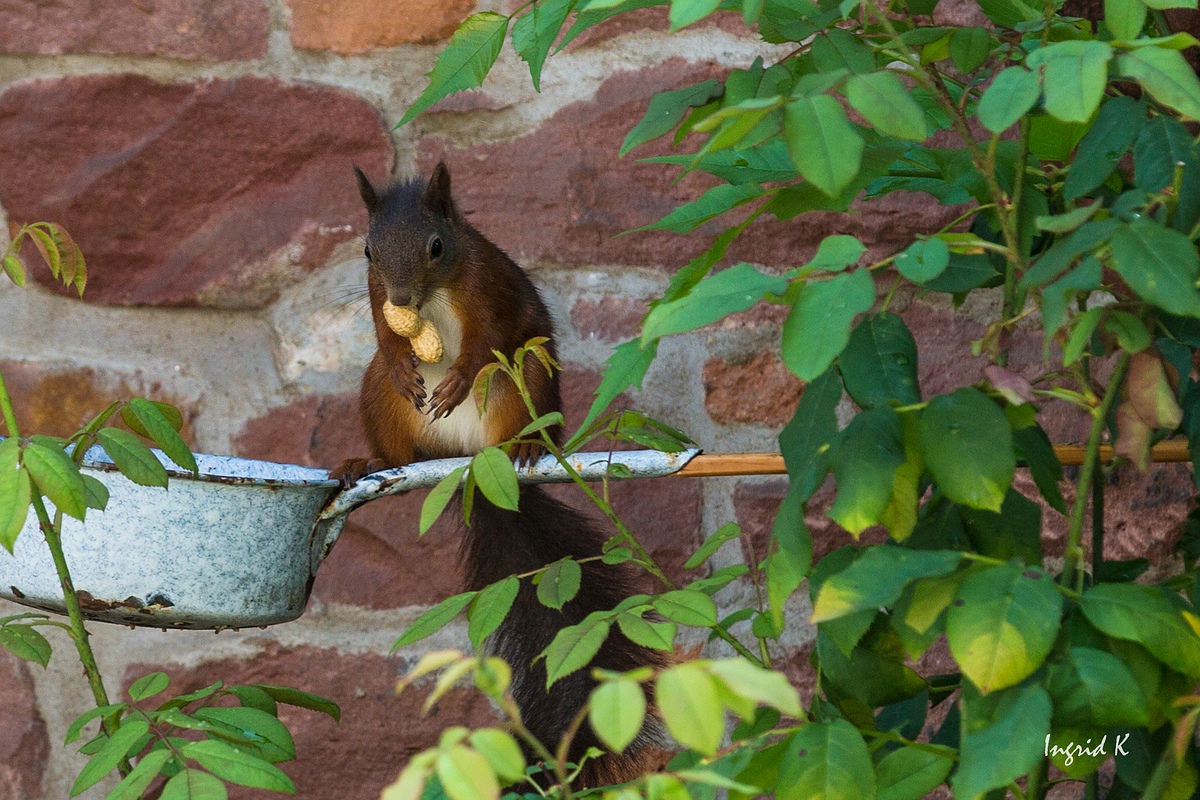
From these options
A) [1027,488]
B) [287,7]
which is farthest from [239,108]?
[1027,488]

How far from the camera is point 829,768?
58cm

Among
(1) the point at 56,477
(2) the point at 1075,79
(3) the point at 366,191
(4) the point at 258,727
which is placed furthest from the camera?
(3) the point at 366,191

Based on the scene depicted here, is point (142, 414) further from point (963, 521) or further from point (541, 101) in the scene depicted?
point (541, 101)

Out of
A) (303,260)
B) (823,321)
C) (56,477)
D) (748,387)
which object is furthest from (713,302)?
(303,260)

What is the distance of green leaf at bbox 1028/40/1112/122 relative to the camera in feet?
1.63

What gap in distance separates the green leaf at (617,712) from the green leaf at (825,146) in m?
0.23

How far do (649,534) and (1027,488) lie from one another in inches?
15.5

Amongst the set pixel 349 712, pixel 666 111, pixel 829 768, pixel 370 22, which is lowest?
pixel 349 712

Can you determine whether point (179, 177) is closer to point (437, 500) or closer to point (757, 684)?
point (437, 500)

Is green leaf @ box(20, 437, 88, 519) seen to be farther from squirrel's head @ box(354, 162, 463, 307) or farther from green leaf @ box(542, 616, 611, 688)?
squirrel's head @ box(354, 162, 463, 307)

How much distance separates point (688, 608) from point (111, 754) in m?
0.32

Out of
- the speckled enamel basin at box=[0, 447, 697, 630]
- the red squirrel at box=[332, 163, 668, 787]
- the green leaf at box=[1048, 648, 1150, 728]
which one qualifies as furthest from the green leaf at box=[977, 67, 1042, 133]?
the red squirrel at box=[332, 163, 668, 787]

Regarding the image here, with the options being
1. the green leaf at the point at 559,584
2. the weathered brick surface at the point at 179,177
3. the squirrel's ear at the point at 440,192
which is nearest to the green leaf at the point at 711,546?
the green leaf at the point at 559,584

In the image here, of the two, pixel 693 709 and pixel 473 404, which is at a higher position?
pixel 693 709
